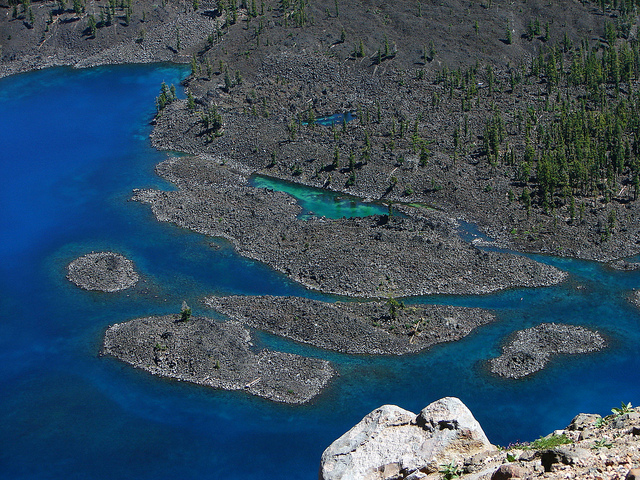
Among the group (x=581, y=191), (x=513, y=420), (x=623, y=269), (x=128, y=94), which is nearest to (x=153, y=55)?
(x=128, y=94)

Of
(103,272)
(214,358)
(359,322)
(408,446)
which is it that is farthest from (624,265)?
(408,446)

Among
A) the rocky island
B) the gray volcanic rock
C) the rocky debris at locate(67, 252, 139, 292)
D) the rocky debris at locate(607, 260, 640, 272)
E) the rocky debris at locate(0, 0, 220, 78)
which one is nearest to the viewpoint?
the gray volcanic rock

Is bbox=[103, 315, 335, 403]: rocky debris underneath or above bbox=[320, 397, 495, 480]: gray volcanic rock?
underneath

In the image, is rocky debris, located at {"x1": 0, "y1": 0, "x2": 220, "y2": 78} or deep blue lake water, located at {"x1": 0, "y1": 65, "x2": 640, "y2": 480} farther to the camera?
rocky debris, located at {"x1": 0, "y1": 0, "x2": 220, "y2": 78}

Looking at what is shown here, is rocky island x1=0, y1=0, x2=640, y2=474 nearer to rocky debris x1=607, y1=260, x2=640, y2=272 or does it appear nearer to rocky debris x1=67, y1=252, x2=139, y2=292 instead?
rocky debris x1=607, y1=260, x2=640, y2=272

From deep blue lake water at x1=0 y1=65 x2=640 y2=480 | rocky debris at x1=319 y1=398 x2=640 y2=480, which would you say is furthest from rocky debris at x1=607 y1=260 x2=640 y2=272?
rocky debris at x1=319 y1=398 x2=640 y2=480

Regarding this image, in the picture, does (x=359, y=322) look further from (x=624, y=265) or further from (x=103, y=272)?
(x=624, y=265)

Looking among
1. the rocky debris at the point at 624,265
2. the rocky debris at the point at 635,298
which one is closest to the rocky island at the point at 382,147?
the rocky debris at the point at 624,265

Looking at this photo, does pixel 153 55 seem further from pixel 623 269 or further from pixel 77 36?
pixel 623 269
